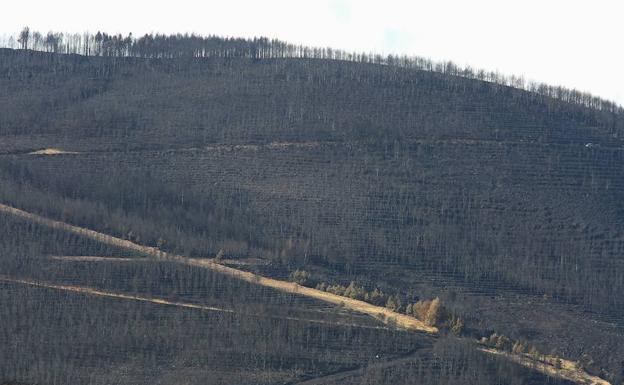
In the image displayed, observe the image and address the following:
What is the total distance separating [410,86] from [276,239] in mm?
27854

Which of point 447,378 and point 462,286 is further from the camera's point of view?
point 462,286

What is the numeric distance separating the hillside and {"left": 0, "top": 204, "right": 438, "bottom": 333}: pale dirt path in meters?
1.36

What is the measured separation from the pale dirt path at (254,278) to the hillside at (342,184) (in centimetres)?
136

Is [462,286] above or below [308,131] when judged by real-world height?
below

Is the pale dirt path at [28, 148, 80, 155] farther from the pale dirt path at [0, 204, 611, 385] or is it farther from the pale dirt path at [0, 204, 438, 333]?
the pale dirt path at [0, 204, 611, 385]

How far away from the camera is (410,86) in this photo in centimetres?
11475

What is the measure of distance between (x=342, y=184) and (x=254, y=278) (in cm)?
1921

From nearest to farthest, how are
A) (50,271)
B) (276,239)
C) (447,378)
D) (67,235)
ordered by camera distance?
(447,378) → (50,271) → (67,235) → (276,239)

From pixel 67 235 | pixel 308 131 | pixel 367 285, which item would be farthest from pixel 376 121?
pixel 67 235

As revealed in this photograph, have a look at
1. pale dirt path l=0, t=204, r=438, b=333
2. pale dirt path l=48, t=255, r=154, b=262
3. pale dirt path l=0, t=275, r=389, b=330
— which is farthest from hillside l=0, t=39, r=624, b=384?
pale dirt path l=0, t=204, r=438, b=333

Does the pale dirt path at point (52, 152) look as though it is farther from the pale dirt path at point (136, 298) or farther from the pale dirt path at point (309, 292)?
the pale dirt path at point (136, 298)

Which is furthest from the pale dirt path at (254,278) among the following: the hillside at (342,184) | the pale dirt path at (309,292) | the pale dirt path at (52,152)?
A: the pale dirt path at (52,152)

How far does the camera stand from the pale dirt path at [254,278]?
77.2 meters

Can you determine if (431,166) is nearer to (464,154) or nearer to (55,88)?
(464,154)
